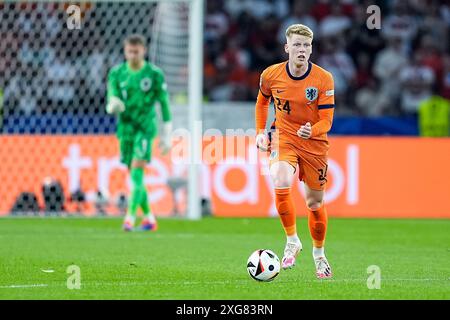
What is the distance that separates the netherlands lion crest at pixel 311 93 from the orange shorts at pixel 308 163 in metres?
0.40

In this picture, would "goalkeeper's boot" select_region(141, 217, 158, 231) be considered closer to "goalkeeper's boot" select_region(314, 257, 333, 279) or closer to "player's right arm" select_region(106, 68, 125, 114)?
"player's right arm" select_region(106, 68, 125, 114)

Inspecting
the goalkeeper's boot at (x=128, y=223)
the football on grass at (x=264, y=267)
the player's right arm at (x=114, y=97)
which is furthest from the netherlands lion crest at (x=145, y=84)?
the football on grass at (x=264, y=267)

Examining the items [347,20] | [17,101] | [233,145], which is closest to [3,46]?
[17,101]

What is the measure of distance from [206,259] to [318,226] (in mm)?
1559

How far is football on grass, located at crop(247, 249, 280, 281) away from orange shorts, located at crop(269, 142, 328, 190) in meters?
0.90

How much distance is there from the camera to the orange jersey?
28.9 feet

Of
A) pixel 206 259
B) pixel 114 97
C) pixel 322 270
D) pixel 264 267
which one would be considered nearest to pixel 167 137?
pixel 114 97

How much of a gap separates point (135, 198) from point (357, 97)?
9204 mm

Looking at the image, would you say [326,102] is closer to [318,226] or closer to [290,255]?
[318,226]

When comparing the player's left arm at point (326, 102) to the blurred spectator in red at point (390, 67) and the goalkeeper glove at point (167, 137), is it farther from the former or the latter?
the blurred spectator in red at point (390, 67)

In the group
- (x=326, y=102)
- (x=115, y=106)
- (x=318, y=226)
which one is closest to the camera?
(x=326, y=102)

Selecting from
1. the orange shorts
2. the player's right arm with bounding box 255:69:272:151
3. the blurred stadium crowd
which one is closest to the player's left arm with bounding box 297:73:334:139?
the orange shorts

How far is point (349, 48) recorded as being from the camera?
74.4 ft

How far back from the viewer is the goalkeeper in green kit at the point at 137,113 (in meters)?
13.6
